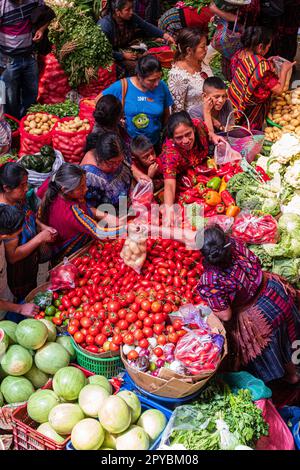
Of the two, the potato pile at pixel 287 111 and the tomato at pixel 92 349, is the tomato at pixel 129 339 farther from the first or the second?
the potato pile at pixel 287 111

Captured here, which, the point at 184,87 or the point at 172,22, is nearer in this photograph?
the point at 184,87

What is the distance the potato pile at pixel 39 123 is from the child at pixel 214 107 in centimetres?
150

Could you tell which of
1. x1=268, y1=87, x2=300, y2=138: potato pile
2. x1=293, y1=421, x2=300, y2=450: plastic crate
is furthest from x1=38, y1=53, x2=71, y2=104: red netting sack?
x1=293, y1=421, x2=300, y2=450: plastic crate

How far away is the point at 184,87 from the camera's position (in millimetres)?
5230

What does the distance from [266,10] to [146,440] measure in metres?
5.98

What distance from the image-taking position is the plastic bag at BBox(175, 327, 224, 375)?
9.56 feet

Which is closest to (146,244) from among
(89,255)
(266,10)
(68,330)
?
(89,255)

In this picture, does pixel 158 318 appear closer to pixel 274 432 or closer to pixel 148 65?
pixel 274 432

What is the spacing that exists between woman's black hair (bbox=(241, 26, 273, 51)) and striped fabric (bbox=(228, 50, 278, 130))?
95mm

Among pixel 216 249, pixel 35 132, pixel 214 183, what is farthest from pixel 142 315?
pixel 35 132

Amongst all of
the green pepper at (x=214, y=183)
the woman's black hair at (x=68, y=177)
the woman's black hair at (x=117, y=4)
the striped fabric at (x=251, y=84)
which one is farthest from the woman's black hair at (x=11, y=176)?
the woman's black hair at (x=117, y=4)

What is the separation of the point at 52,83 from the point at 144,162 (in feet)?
8.27

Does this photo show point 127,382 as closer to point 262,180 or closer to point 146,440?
point 146,440

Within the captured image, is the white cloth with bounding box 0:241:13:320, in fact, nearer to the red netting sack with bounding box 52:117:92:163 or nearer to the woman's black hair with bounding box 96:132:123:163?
the woman's black hair with bounding box 96:132:123:163
